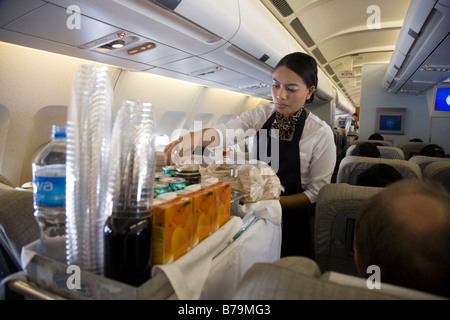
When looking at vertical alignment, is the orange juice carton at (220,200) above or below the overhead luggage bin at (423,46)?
below

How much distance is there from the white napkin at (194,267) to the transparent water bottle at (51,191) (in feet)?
1.06

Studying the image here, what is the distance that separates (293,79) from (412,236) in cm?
139

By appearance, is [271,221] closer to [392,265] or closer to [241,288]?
[392,265]

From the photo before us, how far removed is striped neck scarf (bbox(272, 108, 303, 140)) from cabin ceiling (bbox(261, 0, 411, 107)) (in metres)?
2.48

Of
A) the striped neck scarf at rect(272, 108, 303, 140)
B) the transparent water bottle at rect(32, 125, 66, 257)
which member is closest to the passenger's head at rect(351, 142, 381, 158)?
the striped neck scarf at rect(272, 108, 303, 140)

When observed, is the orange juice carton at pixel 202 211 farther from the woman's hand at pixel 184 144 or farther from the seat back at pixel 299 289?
the woman's hand at pixel 184 144

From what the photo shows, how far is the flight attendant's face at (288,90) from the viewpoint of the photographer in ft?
6.21

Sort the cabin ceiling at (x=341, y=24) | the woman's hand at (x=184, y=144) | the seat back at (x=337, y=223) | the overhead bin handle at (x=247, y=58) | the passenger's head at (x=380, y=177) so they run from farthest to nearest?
the cabin ceiling at (x=341, y=24) → the overhead bin handle at (x=247, y=58) → the passenger's head at (x=380, y=177) → the woman's hand at (x=184, y=144) → the seat back at (x=337, y=223)

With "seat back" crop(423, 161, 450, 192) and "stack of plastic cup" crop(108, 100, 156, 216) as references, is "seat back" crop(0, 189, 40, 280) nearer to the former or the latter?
"stack of plastic cup" crop(108, 100, 156, 216)

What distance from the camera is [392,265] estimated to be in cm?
72

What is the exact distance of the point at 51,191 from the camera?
751 mm

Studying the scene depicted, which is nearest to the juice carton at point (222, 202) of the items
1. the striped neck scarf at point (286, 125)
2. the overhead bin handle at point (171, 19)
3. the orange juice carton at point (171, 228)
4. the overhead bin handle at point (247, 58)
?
the orange juice carton at point (171, 228)

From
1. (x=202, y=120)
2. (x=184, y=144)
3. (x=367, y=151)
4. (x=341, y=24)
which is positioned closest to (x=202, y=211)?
(x=184, y=144)
